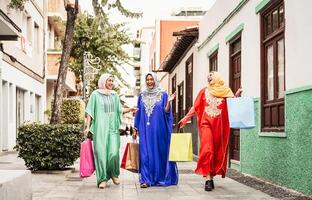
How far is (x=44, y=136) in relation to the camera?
11.2 meters

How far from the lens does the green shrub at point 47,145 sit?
1123cm

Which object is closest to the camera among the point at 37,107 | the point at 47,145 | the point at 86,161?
the point at 86,161

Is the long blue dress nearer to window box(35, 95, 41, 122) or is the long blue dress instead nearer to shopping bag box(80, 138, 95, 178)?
shopping bag box(80, 138, 95, 178)

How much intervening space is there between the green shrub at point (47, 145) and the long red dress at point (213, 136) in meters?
3.19

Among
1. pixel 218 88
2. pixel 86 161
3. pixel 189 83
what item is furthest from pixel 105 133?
pixel 189 83

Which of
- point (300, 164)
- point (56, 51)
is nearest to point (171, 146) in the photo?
point (300, 164)

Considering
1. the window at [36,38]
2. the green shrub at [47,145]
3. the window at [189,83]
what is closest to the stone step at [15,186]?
the green shrub at [47,145]

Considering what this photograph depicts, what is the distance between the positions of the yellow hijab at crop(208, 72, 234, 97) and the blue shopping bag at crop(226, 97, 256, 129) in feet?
0.70

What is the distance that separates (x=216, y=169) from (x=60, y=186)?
7.87 feet

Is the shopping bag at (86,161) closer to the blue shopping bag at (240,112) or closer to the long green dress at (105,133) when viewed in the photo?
the long green dress at (105,133)

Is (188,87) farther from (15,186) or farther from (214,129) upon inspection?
(15,186)

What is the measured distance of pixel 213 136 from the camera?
898cm

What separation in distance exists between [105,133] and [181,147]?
1.22m

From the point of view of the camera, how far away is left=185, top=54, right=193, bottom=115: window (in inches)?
823
